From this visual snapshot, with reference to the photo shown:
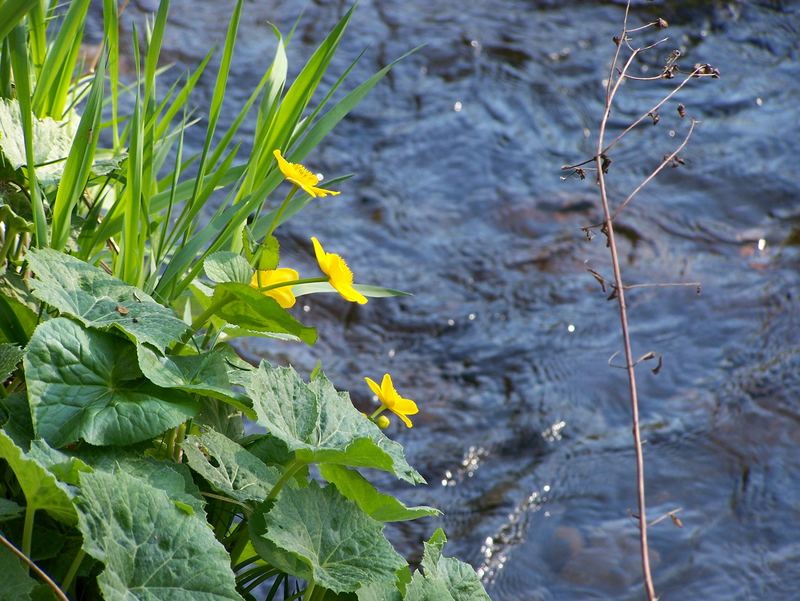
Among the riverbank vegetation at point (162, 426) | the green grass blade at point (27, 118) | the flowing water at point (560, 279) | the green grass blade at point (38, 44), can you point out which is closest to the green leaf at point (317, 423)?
the riverbank vegetation at point (162, 426)

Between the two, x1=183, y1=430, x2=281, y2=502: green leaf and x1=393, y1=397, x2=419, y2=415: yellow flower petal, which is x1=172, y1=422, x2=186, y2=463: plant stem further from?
Answer: x1=393, y1=397, x2=419, y2=415: yellow flower petal

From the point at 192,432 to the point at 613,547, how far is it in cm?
180

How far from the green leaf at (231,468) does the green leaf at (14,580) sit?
20 centimetres

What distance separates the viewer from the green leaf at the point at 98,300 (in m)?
0.98

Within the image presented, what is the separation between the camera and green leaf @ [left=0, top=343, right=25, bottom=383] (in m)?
0.97

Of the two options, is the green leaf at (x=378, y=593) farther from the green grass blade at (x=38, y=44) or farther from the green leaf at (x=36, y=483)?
the green grass blade at (x=38, y=44)

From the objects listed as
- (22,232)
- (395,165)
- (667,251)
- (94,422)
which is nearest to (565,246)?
(667,251)

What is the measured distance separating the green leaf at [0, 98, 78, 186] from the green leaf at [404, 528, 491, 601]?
2.33 feet

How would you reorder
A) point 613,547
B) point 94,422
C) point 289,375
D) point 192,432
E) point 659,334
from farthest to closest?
point 659,334 → point 613,547 → point 192,432 → point 289,375 → point 94,422

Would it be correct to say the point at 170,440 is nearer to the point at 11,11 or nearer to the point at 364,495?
the point at 364,495

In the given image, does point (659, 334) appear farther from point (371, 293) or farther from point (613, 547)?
point (371, 293)

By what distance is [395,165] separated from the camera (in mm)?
4137

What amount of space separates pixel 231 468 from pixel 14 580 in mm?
258

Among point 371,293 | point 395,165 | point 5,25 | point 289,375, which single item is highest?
point 5,25
